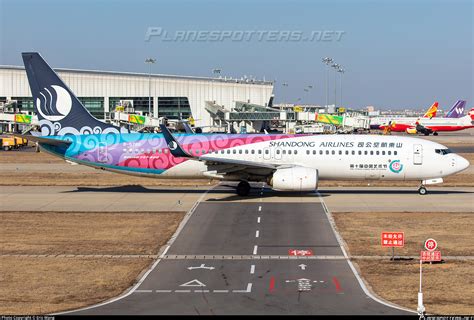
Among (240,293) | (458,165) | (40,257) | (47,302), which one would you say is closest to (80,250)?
(40,257)

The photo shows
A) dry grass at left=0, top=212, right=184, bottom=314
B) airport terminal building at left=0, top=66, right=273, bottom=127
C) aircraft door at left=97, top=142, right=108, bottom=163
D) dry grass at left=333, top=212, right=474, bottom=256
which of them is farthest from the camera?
airport terminal building at left=0, top=66, right=273, bottom=127

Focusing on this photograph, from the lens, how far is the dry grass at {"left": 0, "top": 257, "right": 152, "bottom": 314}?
20.7 metres

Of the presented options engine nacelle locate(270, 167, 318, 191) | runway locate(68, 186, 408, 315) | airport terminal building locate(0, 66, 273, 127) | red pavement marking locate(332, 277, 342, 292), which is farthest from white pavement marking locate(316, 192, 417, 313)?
airport terminal building locate(0, 66, 273, 127)

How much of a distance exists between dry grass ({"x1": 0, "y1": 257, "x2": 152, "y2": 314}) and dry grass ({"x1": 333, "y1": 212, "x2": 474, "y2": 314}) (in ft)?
30.5

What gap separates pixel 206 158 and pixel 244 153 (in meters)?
4.51

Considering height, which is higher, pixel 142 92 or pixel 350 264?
pixel 142 92

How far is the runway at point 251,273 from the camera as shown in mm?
20375

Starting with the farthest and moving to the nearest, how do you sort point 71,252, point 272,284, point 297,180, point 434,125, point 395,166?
point 434,125 → point 395,166 → point 297,180 → point 71,252 → point 272,284

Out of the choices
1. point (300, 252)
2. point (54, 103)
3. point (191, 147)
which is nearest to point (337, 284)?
point (300, 252)

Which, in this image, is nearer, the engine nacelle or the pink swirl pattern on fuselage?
the engine nacelle

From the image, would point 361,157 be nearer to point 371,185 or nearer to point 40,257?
point 371,185

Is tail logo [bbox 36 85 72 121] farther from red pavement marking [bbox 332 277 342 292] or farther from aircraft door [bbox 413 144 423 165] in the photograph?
red pavement marking [bbox 332 277 342 292]

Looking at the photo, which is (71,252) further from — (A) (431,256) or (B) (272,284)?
(A) (431,256)

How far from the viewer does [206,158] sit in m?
42.7
